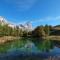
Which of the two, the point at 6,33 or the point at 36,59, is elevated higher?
the point at 6,33

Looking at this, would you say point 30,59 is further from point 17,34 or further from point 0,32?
point 17,34

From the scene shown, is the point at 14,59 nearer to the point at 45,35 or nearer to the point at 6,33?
the point at 6,33

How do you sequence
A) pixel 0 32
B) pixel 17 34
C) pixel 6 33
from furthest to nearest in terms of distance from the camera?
pixel 17 34 < pixel 6 33 < pixel 0 32

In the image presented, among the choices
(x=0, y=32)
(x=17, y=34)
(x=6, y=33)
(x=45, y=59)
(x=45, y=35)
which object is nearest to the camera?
(x=45, y=59)

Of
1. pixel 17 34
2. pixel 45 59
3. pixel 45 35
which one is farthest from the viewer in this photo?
pixel 17 34

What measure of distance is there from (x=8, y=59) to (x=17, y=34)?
109 metres

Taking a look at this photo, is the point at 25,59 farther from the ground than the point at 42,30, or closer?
closer

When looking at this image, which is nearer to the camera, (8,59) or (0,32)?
(8,59)

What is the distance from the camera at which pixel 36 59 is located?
27.6m

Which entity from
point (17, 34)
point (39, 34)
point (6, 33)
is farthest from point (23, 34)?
point (6, 33)

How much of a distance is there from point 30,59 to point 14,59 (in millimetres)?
2869

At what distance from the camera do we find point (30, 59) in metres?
27.4

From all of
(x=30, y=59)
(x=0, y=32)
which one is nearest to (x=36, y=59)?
(x=30, y=59)

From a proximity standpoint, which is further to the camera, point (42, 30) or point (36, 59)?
point (42, 30)
